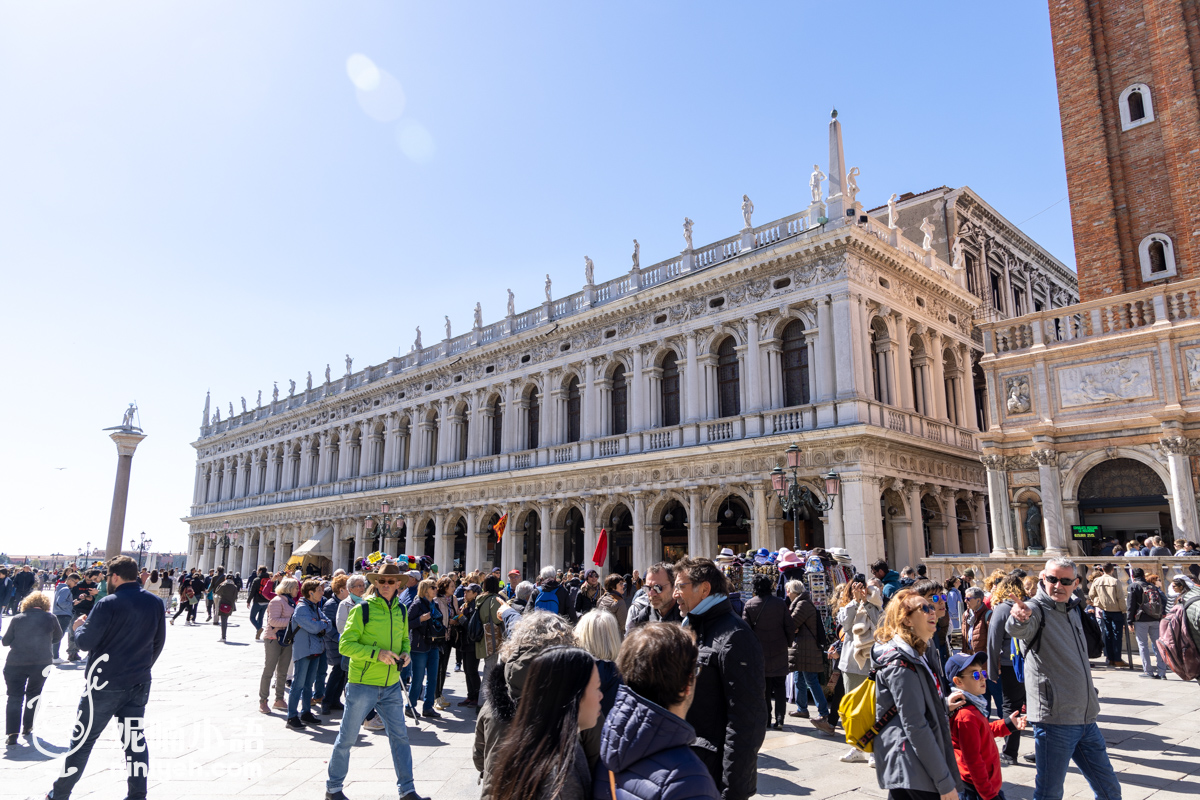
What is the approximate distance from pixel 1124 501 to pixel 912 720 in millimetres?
14717

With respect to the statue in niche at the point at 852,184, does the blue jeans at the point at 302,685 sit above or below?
below

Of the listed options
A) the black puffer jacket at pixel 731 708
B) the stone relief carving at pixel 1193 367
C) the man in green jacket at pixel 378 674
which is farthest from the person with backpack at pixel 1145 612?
the man in green jacket at pixel 378 674

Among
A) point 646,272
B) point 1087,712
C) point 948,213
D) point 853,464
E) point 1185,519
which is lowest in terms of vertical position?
point 1087,712

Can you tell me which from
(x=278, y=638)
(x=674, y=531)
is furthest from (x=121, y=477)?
(x=278, y=638)

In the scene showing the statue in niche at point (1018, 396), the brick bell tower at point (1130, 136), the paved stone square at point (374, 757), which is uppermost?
the brick bell tower at point (1130, 136)

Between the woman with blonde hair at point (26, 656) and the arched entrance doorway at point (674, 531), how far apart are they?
18.7m

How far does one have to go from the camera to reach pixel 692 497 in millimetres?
22938

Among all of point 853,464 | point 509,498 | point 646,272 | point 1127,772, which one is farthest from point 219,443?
point 1127,772

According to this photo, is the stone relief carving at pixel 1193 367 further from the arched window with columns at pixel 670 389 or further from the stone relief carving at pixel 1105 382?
the arched window with columns at pixel 670 389

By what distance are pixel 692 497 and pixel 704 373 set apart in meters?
3.80

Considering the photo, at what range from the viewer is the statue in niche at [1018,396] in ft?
53.9

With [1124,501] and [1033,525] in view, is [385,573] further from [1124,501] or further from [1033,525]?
[1124,501]

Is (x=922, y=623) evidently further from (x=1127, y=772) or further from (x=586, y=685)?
(x=1127, y=772)

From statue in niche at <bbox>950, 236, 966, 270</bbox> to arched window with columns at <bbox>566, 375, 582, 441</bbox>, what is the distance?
13.7 m
